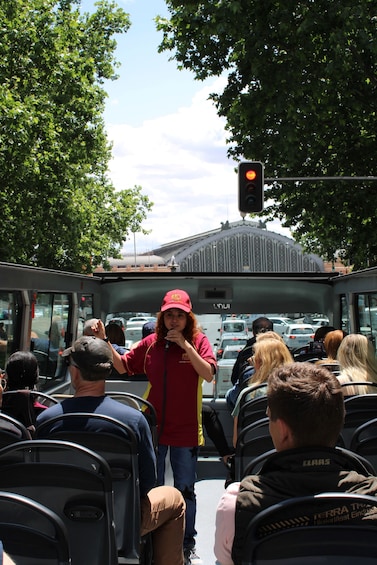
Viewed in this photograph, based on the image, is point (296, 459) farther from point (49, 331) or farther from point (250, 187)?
point (250, 187)

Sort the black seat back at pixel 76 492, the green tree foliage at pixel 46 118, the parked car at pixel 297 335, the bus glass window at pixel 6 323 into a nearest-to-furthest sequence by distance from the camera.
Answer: the black seat back at pixel 76 492 → the bus glass window at pixel 6 323 → the green tree foliage at pixel 46 118 → the parked car at pixel 297 335

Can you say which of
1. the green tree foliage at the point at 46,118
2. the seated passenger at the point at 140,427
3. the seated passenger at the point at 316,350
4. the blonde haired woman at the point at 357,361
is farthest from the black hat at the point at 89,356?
the green tree foliage at the point at 46,118

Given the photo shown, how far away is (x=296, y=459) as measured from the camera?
2412 mm

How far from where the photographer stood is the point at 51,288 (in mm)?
8703

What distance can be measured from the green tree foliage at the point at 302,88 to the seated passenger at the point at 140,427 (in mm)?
12484

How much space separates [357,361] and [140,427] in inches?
90.9

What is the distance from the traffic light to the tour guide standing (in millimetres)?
10571

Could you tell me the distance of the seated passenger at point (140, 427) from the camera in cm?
385

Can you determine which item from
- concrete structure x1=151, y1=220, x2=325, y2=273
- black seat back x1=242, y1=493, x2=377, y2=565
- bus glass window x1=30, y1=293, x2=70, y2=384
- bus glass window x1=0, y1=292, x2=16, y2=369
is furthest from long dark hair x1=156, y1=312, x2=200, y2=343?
concrete structure x1=151, y1=220, x2=325, y2=273

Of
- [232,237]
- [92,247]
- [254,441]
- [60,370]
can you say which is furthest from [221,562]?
[232,237]

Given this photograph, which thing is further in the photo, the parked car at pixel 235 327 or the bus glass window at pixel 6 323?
the parked car at pixel 235 327

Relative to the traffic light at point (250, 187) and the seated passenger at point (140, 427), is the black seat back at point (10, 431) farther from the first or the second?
the traffic light at point (250, 187)

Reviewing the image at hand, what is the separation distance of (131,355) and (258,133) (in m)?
13.4

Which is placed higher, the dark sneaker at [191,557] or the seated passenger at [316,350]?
the seated passenger at [316,350]
